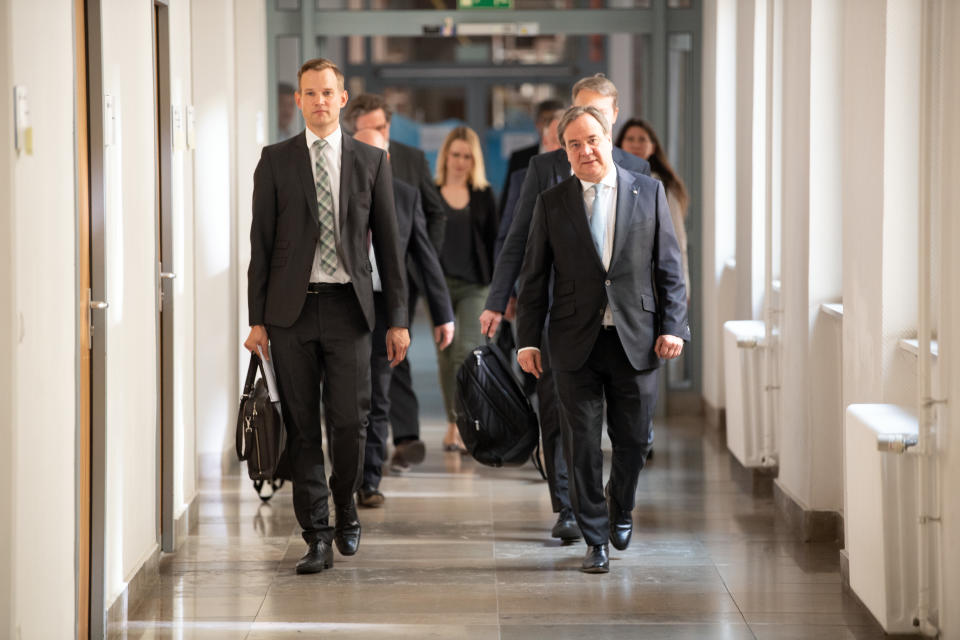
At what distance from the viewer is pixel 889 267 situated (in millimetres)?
4422

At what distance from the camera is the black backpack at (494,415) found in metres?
5.56

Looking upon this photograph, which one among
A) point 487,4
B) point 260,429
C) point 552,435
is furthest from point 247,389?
point 487,4

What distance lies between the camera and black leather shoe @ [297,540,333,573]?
16.6ft

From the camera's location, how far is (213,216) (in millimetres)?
7168

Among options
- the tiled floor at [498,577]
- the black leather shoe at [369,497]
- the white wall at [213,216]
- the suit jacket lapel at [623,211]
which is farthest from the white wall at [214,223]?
the suit jacket lapel at [623,211]

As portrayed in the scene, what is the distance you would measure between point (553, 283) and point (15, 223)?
88.9 inches

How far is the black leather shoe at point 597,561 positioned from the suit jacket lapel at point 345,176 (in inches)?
58.7

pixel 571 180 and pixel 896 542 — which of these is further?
pixel 571 180

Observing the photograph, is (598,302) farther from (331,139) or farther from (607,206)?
(331,139)

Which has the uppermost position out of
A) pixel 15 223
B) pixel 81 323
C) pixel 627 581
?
pixel 15 223

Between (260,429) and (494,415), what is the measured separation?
105cm

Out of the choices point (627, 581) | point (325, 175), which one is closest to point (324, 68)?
point (325, 175)

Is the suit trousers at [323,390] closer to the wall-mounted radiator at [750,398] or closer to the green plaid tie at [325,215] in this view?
the green plaid tie at [325,215]

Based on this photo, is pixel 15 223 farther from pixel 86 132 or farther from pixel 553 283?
pixel 553 283
